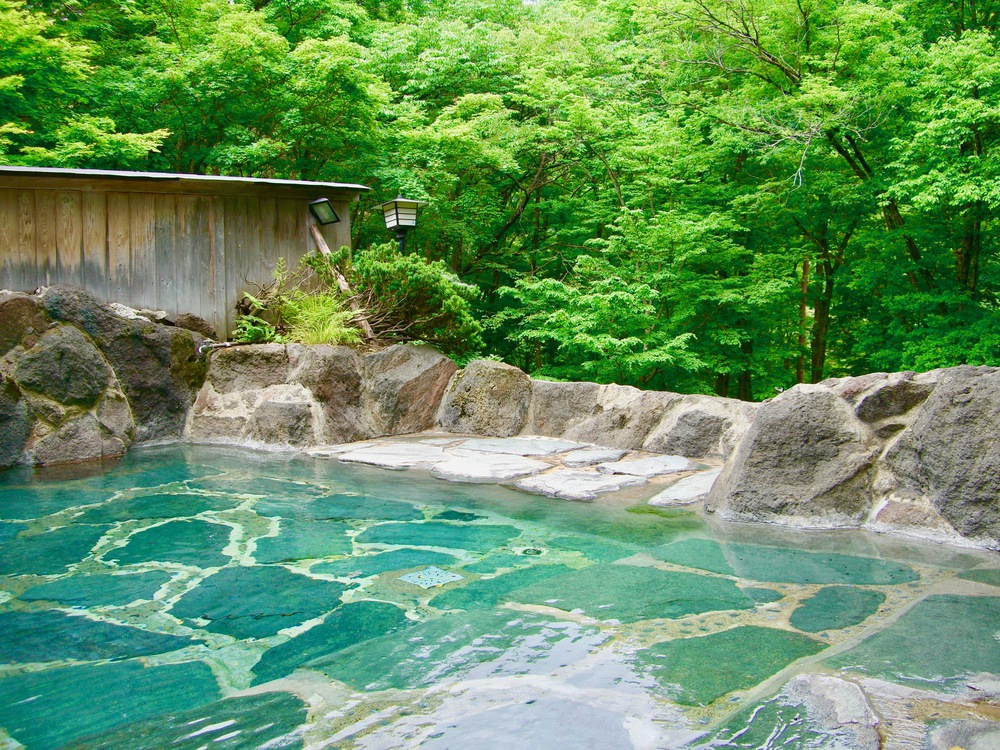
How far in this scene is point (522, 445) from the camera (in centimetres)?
675

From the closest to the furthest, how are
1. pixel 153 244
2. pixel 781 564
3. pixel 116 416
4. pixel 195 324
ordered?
pixel 781 564, pixel 116 416, pixel 153 244, pixel 195 324

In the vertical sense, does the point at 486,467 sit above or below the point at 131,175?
below

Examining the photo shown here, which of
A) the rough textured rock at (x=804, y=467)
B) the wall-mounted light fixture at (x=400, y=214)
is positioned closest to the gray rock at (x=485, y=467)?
the rough textured rock at (x=804, y=467)

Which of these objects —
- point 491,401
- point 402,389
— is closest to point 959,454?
point 491,401

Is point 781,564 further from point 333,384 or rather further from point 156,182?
point 156,182

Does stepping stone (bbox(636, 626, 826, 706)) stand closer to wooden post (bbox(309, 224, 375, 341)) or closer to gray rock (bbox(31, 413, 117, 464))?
gray rock (bbox(31, 413, 117, 464))

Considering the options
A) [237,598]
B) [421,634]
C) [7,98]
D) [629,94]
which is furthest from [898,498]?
[7,98]

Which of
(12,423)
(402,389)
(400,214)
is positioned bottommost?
(12,423)

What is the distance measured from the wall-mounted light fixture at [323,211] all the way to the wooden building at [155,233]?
0.13m

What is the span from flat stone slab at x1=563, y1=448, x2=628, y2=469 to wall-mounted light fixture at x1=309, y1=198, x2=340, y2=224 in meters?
4.47

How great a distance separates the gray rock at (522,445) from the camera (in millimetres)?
6508

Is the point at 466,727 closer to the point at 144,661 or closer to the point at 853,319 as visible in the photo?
the point at 144,661

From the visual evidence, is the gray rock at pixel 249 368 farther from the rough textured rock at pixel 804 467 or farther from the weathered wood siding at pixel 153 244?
the rough textured rock at pixel 804 467

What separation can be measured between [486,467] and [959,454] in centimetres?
320
